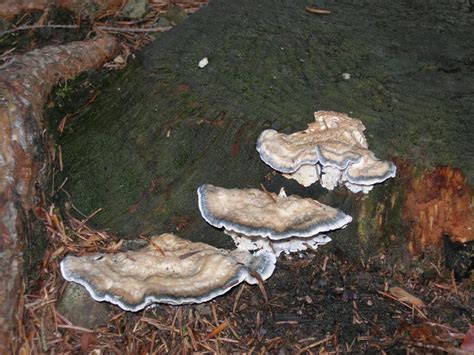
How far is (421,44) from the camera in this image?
488 cm

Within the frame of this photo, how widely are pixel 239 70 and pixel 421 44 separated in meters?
1.63

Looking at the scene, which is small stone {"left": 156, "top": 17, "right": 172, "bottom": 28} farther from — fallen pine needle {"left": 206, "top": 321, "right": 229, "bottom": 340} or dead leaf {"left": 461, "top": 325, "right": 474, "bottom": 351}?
dead leaf {"left": 461, "top": 325, "right": 474, "bottom": 351}

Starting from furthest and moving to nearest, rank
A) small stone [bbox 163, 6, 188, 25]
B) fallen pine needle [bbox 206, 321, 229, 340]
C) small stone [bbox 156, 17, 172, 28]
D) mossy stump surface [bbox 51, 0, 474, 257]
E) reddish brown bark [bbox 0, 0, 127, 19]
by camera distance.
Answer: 1. small stone [bbox 163, 6, 188, 25]
2. small stone [bbox 156, 17, 172, 28]
3. reddish brown bark [bbox 0, 0, 127, 19]
4. mossy stump surface [bbox 51, 0, 474, 257]
5. fallen pine needle [bbox 206, 321, 229, 340]

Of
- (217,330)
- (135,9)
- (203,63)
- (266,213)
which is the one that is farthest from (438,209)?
(135,9)

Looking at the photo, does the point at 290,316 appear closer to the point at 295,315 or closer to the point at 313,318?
Answer: the point at 295,315

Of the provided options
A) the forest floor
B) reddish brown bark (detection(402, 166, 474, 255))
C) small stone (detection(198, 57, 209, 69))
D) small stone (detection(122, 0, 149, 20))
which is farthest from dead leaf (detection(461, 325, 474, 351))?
small stone (detection(122, 0, 149, 20))

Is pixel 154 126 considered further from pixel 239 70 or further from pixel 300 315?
pixel 300 315

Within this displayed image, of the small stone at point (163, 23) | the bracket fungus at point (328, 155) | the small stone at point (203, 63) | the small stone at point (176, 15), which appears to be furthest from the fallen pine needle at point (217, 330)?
the small stone at point (176, 15)

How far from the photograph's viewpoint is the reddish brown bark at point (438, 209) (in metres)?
4.09

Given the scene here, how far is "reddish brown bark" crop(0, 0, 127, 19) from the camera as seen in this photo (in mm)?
5664

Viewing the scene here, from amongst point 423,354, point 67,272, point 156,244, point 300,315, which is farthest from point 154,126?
point 423,354

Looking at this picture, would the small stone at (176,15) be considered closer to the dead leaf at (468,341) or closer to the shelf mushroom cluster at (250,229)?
the shelf mushroom cluster at (250,229)

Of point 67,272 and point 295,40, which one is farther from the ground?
point 295,40

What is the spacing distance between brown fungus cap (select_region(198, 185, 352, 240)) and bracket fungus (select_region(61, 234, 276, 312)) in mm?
266
